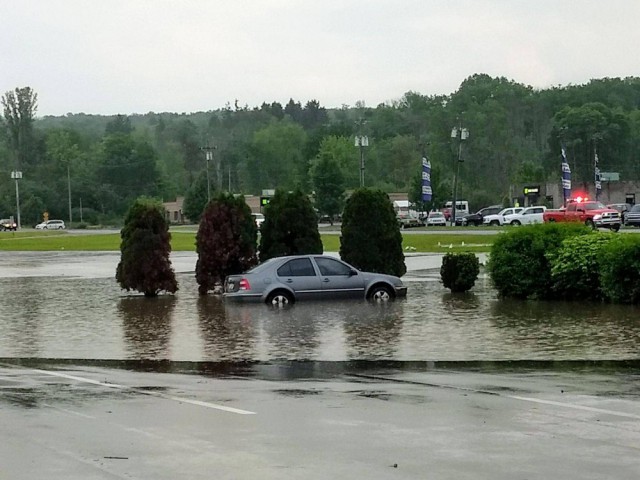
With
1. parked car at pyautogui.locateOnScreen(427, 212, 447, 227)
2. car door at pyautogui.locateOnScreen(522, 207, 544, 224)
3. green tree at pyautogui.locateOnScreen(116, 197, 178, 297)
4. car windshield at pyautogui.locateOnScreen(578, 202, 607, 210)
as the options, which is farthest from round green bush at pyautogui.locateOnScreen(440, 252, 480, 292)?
parked car at pyautogui.locateOnScreen(427, 212, 447, 227)

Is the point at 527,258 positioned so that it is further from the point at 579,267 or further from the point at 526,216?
the point at 526,216

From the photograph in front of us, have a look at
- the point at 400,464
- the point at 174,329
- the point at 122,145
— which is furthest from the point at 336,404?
the point at 122,145

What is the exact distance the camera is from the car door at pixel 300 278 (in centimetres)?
2825

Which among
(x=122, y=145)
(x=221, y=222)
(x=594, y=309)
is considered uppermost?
(x=122, y=145)

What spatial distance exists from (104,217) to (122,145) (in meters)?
24.0

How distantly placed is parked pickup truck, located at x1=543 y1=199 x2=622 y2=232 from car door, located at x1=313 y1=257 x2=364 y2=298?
142 feet

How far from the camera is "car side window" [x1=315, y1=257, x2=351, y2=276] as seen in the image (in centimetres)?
2877

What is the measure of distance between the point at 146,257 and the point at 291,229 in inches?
167

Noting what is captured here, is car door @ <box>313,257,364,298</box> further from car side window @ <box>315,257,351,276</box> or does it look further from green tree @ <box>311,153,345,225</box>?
green tree @ <box>311,153,345,225</box>

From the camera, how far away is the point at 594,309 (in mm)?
25703

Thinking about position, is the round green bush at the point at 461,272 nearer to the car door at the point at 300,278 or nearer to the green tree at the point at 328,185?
the car door at the point at 300,278

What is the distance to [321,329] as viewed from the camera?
22.6m

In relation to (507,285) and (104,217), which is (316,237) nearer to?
(507,285)

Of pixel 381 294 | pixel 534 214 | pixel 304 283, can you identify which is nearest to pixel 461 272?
pixel 381 294
